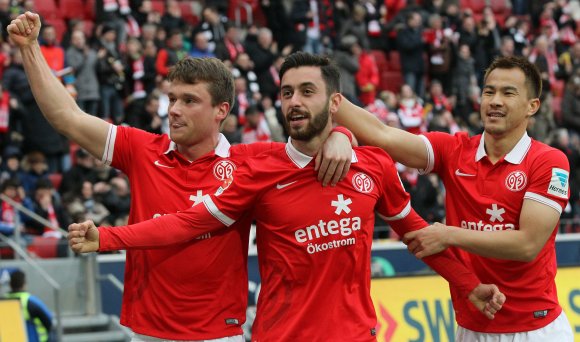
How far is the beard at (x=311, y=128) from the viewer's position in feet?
17.8

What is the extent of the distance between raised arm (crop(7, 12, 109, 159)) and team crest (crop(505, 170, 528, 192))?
2.26m

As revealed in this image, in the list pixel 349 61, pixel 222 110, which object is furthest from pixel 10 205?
pixel 222 110

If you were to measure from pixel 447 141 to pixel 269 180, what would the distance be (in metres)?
1.40

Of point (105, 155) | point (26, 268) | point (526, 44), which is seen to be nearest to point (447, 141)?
point (105, 155)

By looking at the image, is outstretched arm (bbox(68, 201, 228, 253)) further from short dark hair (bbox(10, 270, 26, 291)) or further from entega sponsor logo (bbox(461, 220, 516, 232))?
short dark hair (bbox(10, 270, 26, 291))

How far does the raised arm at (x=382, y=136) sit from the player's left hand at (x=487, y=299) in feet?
2.90

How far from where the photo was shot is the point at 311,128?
545 cm

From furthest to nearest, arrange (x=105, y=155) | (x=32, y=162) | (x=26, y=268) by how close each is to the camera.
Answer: (x=32, y=162) < (x=26, y=268) < (x=105, y=155)

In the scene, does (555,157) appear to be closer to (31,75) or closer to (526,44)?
(31,75)

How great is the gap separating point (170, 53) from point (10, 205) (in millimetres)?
4374

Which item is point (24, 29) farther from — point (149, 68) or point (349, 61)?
point (349, 61)

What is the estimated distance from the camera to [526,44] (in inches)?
893

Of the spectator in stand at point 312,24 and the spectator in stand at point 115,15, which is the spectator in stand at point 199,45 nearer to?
the spectator in stand at point 115,15

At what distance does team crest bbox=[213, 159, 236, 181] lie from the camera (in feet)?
19.3
